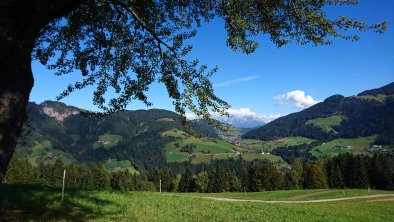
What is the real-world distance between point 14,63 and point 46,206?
10.9 m

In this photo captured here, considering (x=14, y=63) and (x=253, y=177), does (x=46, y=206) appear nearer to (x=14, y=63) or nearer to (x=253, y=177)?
(x=14, y=63)

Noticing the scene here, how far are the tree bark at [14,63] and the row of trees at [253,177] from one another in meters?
133

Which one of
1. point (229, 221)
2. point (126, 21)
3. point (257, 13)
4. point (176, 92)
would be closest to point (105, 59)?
point (126, 21)

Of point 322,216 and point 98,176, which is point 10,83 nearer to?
point 322,216

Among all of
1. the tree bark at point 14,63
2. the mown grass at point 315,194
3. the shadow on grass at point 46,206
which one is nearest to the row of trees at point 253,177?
the mown grass at point 315,194

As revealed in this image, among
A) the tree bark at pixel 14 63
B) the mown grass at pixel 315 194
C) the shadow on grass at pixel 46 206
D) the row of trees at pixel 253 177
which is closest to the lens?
the tree bark at pixel 14 63

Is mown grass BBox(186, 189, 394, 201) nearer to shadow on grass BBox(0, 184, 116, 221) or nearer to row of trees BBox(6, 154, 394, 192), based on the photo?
row of trees BBox(6, 154, 394, 192)

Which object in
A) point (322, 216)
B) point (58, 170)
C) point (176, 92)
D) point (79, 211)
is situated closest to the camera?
point (176, 92)

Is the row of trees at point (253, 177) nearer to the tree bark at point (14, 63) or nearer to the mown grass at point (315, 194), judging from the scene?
the mown grass at point (315, 194)

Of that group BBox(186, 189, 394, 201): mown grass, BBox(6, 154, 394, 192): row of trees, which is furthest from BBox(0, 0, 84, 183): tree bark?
BBox(6, 154, 394, 192): row of trees

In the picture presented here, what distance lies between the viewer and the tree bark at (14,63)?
22.0 feet

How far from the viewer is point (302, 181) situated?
15538cm

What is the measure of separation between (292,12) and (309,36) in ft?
3.31

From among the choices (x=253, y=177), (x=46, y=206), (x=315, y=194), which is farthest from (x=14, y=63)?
(x=253, y=177)
